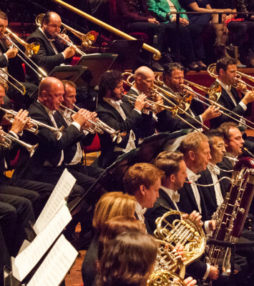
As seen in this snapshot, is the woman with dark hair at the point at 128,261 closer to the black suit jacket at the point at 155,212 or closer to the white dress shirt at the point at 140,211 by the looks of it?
the white dress shirt at the point at 140,211

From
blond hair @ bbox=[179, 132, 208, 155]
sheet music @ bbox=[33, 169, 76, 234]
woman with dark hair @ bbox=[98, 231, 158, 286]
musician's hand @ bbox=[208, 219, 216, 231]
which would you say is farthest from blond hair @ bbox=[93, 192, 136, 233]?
blond hair @ bbox=[179, 132, 208, 155]

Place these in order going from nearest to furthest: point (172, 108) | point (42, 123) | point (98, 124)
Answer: point (42, 123)
point (98, 124)
point (172, 108)

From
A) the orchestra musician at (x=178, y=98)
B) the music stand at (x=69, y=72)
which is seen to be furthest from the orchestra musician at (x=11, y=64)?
the orchestra musician at (x=178, y=98)

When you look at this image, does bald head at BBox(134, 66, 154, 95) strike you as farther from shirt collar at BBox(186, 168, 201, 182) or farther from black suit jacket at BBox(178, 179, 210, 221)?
black suit jacket at BBox(178, 179, 210, 221)

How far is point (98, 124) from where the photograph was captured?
4.57 metres

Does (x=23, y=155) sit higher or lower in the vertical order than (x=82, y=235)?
higher

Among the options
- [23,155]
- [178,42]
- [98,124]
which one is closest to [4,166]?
[23,155]

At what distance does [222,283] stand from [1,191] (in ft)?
5.53

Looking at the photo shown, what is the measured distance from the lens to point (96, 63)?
5.18m

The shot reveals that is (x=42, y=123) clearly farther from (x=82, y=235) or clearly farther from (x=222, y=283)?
(x=222, y=283)

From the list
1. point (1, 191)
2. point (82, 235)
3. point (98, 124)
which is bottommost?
point (82, 235)

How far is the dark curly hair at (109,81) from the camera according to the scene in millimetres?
4789

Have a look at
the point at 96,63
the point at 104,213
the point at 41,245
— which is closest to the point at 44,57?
the point at 96,63

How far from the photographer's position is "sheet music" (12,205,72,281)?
7.25 feet
